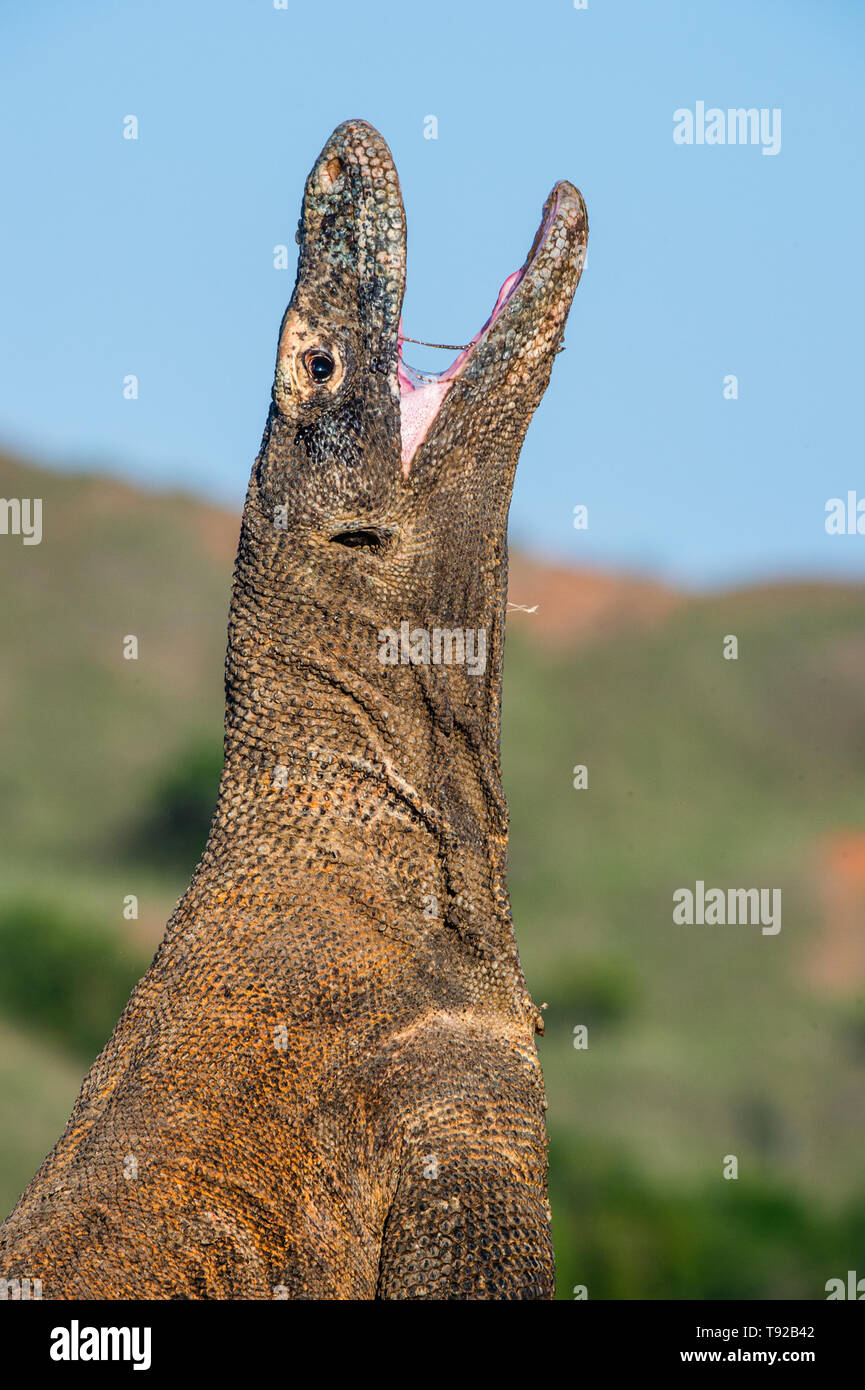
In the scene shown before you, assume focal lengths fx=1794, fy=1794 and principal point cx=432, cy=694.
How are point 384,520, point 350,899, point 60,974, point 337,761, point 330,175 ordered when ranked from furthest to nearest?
point 60,974 → point 330,175 → point 384,520 → point 337,761 → point 350,899

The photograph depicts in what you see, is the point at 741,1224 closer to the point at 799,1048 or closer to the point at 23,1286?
the point at 799,1048

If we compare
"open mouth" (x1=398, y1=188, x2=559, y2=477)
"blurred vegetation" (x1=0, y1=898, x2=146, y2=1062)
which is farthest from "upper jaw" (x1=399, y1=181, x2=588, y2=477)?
"blurred vegetation" (x1=0, y1=898, x2=146, y2=1062)

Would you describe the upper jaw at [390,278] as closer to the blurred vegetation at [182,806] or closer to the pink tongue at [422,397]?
the pink tongue at [422,397]

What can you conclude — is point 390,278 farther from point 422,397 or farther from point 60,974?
point 60,974

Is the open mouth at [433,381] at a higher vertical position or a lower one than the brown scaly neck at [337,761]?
higher

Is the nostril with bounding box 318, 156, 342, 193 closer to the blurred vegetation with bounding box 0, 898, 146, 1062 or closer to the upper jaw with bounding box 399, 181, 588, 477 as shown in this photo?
the upper jaw with bounding box 399, 181, 588, 477

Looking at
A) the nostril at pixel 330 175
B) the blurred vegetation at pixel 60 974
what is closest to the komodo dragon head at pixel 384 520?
the nostril at pixel 330 175

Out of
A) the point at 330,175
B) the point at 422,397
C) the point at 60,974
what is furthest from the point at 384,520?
the point at 60,974
